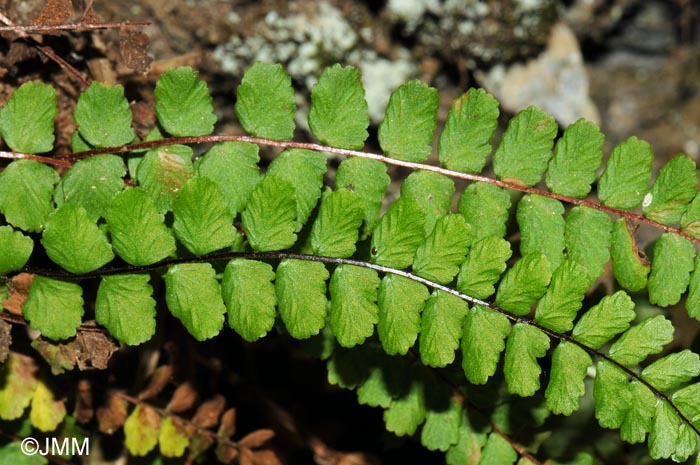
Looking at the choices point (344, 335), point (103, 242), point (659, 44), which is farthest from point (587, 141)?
point (659, 44)

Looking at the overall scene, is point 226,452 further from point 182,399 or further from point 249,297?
point 249,297

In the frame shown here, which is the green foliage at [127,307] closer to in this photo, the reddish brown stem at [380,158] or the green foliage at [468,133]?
the reddish brown stem at [380,158]

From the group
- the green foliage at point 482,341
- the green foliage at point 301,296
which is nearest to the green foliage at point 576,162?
the green foliage at point 482,341

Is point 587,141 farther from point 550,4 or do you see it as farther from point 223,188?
point 550,4

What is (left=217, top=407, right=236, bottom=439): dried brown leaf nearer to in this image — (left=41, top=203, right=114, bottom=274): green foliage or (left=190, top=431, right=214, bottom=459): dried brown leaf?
(left=190, top=431, right=214, bottom=459): dried brown leaf

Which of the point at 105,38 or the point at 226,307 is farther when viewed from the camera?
the point at 105,38

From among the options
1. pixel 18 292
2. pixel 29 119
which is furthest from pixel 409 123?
pixel 18 292
